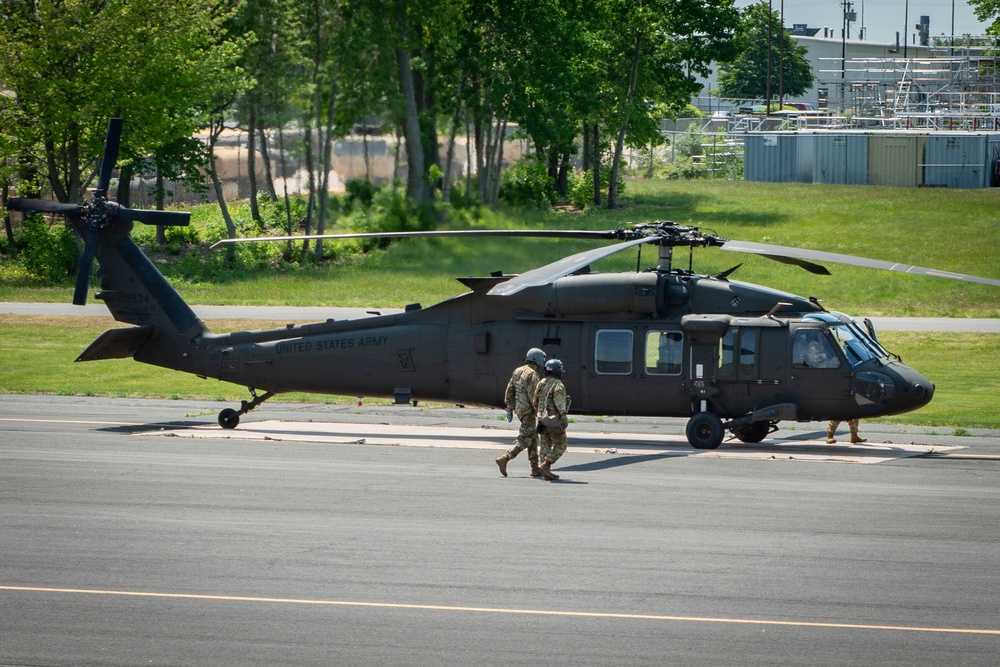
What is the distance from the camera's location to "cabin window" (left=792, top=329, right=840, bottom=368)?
697 inches

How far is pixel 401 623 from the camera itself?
32.3 feet

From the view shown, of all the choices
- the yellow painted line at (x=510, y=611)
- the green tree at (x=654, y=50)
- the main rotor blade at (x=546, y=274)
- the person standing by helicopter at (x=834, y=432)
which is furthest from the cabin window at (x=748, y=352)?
the green tree at (x=654, y=50)

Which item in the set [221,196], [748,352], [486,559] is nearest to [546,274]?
[486,559]

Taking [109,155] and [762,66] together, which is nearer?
[109,155]

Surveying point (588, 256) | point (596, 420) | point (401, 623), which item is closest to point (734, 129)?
point (596, 420)

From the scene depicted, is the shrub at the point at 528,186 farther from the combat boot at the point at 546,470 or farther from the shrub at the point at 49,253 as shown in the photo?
the combat boot at the point at 546,470

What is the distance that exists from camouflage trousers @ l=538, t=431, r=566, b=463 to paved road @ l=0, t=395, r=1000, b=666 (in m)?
0.38

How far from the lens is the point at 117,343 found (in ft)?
66.8

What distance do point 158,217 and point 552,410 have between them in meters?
8.55

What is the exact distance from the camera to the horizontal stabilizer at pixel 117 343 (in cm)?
2017

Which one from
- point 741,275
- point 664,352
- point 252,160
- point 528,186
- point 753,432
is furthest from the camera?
point 528,186

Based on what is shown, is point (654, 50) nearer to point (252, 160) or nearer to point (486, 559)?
point (252, 160)

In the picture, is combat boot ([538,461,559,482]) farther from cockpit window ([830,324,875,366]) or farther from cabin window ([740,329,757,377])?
cockpit window ([830,324,875,366])

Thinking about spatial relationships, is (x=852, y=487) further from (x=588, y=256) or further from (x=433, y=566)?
(x=433, y=566)
